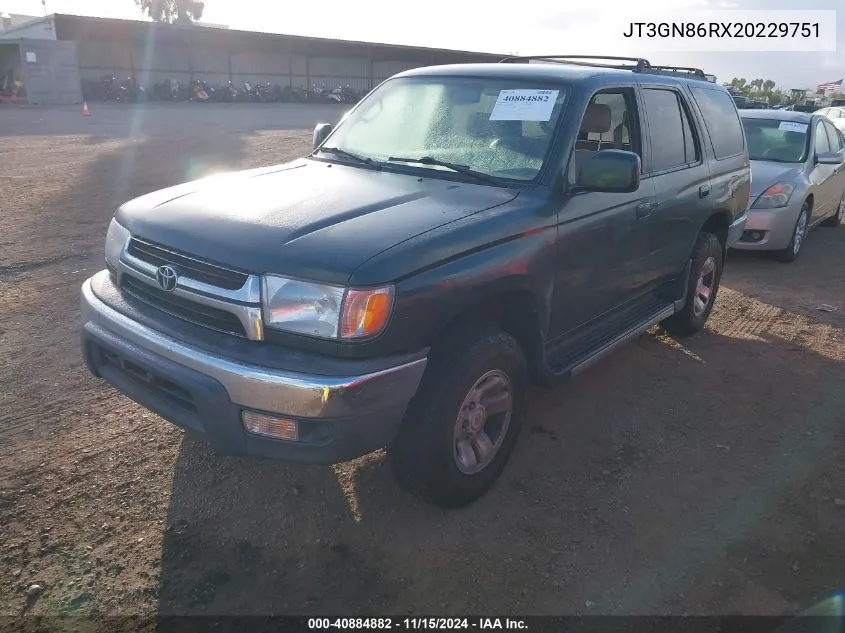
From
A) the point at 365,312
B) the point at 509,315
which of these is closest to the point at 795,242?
the point at 509,315

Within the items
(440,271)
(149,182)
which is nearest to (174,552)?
(440,271)

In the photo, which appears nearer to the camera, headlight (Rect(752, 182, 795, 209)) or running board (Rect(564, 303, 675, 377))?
running board (Rect(564, 303, 675, 377))

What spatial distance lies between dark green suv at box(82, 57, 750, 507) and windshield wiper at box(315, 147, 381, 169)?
2cm

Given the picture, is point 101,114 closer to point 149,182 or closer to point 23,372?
point 149,182

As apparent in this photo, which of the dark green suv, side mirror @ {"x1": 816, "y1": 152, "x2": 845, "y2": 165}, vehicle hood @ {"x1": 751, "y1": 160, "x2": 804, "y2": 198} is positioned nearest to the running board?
the dark green suv

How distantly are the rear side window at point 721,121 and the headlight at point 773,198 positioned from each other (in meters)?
2.32

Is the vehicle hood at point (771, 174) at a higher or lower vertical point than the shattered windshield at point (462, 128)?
lower

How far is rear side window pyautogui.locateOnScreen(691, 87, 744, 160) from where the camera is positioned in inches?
199

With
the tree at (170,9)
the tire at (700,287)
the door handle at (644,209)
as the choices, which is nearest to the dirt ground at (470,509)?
the tire at (700,287)

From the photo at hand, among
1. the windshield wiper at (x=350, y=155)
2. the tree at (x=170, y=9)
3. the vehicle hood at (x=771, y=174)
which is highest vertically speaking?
the tree at (x=170, y=9)

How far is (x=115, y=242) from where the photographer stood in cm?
323

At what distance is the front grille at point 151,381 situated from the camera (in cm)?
271

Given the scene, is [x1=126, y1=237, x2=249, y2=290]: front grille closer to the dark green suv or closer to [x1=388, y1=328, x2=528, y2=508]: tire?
the dark green suv

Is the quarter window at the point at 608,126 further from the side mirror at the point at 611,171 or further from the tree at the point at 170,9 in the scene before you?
the tree at the point at 170,9
